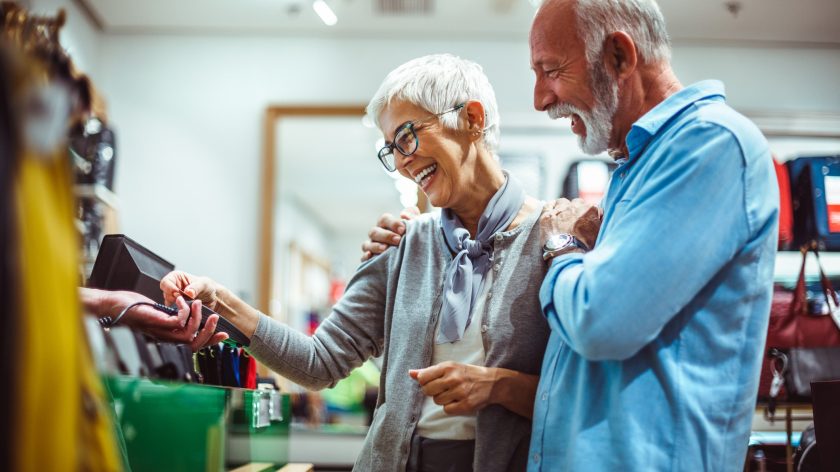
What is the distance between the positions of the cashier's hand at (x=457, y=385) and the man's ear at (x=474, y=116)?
52cm

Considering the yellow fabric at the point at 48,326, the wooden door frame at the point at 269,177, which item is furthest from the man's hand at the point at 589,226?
the wooden door frame at the point at 269,177

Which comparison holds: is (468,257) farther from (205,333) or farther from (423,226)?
(205,333)

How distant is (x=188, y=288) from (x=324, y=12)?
3.06 metres

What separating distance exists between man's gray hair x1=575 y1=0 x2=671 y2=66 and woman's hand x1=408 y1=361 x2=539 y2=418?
22.0 inches

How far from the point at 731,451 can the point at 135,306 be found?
885 mm

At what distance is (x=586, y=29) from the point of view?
1229 mm

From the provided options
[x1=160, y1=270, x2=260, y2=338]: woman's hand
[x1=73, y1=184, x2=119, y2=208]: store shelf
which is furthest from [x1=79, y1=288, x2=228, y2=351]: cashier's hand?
[x1=73, y1=184, x2=119, y2=208]: store shelf

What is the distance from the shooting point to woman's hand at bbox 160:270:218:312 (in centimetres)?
128

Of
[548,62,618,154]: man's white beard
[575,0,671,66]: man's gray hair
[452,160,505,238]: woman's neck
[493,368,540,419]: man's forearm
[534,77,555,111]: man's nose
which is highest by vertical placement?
[575,0,671,66]: man's gray hair

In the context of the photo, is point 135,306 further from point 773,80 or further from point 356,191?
point 356,191

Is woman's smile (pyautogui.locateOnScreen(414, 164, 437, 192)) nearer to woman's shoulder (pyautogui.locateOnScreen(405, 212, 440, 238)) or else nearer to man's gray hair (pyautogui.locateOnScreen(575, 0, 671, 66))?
woman's shoulder (pyautogui.locateOnScreen(405, 212, 440, 238))

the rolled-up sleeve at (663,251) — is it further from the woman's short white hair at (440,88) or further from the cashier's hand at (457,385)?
the woman's short white hair at (440,88)

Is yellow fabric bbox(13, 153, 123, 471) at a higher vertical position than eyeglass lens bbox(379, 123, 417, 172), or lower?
lower

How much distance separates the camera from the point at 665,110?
113 centimetres
